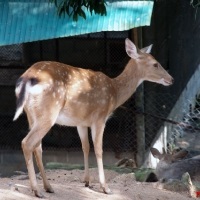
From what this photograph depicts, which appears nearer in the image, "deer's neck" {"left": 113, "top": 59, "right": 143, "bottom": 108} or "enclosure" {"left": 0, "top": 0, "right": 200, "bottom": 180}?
"deer's neck" {"left": 113, "top": 59, "right": 143, "bottom": 108}

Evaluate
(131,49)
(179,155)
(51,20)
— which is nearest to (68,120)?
(131,49)

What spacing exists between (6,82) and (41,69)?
427cm

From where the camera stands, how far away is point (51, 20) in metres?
10.2

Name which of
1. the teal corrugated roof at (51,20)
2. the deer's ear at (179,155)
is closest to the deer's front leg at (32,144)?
the deer's ear at (179,155)

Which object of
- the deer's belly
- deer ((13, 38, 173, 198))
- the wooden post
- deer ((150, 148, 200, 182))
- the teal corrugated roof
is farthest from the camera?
the wooden post

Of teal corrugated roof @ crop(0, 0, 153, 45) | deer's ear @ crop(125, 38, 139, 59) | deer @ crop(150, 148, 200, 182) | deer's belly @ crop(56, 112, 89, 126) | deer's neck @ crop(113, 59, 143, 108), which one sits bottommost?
deer @ crop(150, 148, 200, 182)

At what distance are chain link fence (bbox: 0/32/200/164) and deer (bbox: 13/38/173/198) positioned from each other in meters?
2.69

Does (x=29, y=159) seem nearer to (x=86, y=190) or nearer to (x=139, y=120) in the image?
(x=86, y=190)

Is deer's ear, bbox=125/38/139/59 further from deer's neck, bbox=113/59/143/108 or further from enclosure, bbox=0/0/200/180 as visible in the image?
enclosure, bbox=0/0/200/180

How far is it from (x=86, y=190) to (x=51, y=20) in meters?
3.17

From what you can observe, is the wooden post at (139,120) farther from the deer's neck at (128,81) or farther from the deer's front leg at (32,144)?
the deer's front leg at (32,144)

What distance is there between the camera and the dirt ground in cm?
741

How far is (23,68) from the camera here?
11523 millimetres

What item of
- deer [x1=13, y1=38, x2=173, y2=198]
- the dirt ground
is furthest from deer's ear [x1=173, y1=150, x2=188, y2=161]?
deer [x1=13, y1=38, x2=173, y2=198]
